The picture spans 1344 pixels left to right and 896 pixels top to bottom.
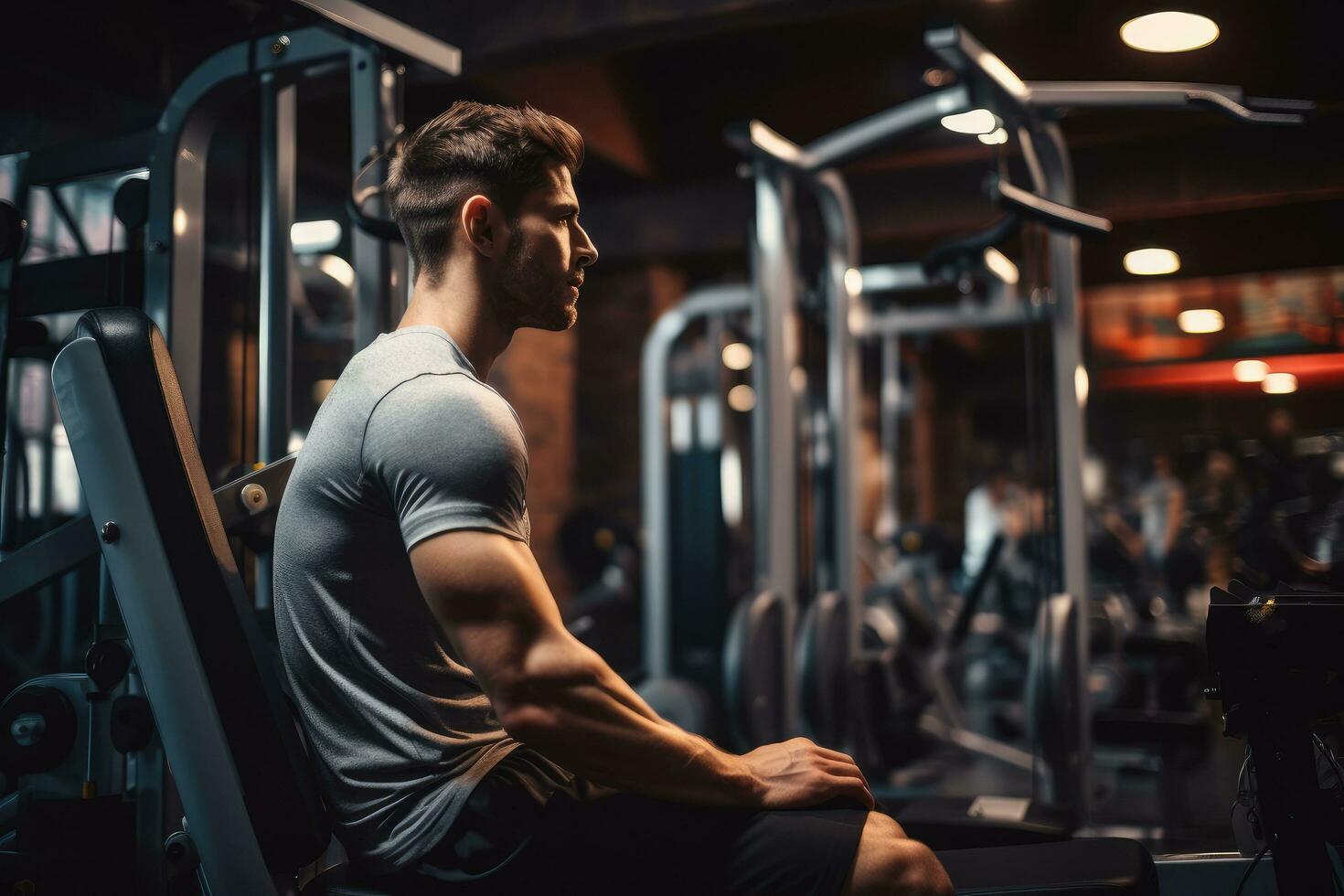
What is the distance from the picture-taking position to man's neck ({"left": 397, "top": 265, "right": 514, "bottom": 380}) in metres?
1.15

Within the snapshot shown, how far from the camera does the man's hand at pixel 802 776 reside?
107cm

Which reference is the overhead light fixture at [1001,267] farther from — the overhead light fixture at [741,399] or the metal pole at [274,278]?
the metal pole at [274,278]

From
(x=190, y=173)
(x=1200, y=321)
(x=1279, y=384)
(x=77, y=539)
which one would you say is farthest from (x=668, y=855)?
(x=1200, y=321)

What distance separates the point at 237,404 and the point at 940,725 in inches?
146

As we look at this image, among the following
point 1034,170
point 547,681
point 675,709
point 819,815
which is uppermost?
point 1034,170

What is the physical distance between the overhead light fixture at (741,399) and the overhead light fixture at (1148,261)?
3.68m

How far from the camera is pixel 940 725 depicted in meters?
4.78

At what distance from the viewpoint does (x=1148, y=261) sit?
3.43 m

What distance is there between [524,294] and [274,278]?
31.6 inches

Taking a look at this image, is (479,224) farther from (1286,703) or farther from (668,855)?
(1286,703)

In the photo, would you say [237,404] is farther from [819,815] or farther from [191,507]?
[819,815]

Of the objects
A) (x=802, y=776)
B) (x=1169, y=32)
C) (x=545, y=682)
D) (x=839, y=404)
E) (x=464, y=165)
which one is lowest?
(x=802, y=776)

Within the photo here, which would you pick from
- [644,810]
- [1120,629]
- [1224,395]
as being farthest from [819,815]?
[1120,629]

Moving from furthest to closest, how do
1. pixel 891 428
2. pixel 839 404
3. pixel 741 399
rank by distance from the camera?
pixel 741 399 → pixel 891 428 → pixel 839 404
